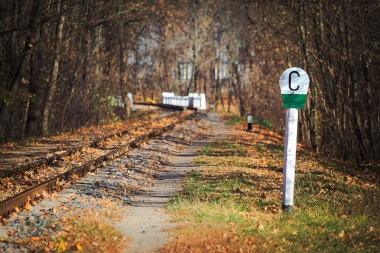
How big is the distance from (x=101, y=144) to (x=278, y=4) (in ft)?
35.4

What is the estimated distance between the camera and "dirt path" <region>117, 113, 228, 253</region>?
8473mm

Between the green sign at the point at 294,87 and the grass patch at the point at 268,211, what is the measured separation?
1.86m

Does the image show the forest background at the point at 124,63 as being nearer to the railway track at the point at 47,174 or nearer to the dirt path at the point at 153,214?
the railway track at the point at 47,174

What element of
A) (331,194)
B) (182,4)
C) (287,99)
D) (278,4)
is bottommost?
(331,194)

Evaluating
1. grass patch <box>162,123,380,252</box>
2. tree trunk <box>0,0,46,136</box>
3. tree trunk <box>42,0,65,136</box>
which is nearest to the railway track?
grass patch <box>162,123,380,252</box>

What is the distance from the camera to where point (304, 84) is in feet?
33.7

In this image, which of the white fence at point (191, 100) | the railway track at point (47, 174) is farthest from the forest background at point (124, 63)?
the white fence at point (191, 100)

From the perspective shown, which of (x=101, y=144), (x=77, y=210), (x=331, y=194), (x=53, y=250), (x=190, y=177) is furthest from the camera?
(x=101, y=144)

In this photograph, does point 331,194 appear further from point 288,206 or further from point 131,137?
point 131,137

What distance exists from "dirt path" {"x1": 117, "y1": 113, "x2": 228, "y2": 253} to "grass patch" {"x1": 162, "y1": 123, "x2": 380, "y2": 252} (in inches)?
9.0

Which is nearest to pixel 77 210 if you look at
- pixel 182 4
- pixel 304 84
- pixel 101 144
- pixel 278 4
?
pixel 304 84

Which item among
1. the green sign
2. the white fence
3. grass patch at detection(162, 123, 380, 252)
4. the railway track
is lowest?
grass patch at detection(162, 123, 380, 252)

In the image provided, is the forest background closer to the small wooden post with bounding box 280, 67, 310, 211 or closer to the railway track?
the railway track

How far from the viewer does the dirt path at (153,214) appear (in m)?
8.47
